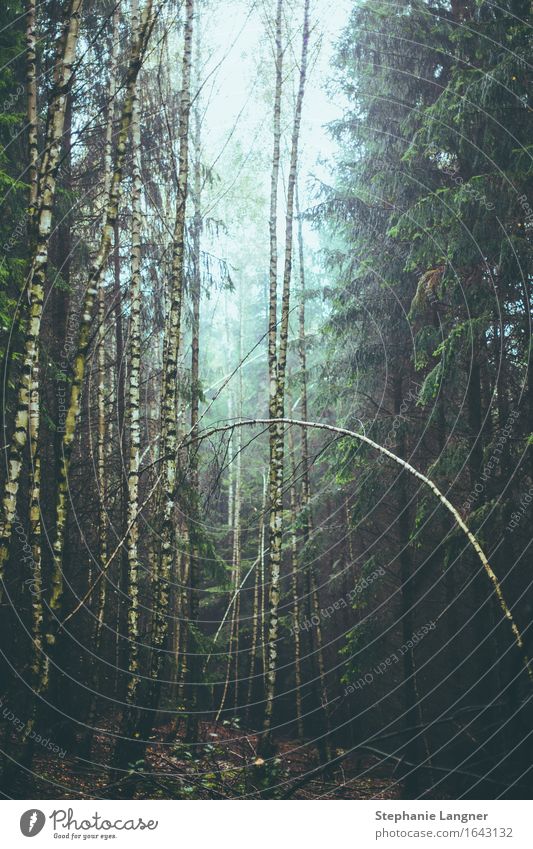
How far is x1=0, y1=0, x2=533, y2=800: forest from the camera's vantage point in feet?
18.9

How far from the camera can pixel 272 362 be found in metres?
8.38

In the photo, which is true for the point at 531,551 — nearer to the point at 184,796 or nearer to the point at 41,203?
the point at 184,796

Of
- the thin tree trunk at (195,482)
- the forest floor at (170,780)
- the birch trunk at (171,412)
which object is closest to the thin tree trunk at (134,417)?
the birch trunk at (171,412)

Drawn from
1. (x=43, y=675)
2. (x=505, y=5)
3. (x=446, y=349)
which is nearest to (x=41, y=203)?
(x=43, y=675)

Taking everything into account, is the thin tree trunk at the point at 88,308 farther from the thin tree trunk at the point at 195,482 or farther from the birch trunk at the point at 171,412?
the thin tree trunk at the point at 195,482

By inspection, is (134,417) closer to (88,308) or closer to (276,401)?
(88,308)

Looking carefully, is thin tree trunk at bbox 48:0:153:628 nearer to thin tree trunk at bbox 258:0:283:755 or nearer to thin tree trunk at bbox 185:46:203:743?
thin tree trunk at bbox 258:0:283:755

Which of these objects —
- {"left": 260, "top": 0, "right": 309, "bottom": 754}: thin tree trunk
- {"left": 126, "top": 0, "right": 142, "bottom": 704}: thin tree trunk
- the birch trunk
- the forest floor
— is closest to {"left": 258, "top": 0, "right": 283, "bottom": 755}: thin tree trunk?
{"left": 260, "top": 0, "right": 309, "bottom": 754}: thin tree trunk

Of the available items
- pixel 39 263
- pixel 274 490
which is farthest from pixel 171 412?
pixel 39 263

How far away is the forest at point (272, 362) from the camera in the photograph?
18.9 feet

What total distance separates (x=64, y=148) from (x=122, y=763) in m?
8.03

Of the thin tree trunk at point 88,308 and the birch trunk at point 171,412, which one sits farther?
the birch trunk at point 171,412
